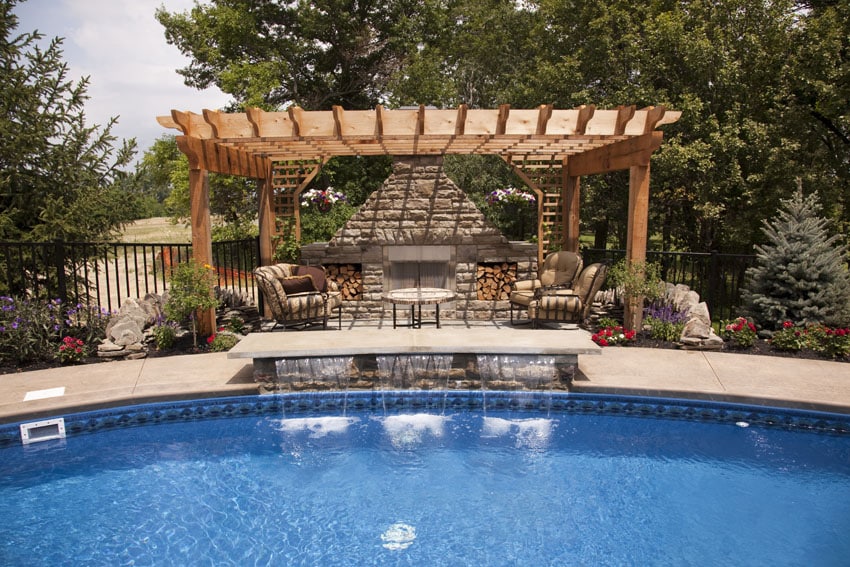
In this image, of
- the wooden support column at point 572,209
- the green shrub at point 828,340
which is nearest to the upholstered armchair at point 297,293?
the wooden support column at point 572,209

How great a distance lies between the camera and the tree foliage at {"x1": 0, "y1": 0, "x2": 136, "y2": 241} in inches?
272

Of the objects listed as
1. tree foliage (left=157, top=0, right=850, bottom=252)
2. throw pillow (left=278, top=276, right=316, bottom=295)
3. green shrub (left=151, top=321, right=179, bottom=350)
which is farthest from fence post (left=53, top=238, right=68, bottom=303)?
tree foliage (left=157, top=0, right=850, bottom=252)

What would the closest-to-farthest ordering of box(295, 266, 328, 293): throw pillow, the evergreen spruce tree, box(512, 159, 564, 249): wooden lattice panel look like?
the evergreen spruce tree < box(295, 266, 328, 293): throw pillow < box(512, 159, 564, 249): wooden lattice panel

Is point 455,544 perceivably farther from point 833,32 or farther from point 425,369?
point 833,32

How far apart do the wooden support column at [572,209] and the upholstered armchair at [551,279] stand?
77cm

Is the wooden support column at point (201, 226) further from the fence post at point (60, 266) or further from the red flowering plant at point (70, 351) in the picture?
the fence post at point (60, 266)

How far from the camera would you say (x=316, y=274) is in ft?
26.7

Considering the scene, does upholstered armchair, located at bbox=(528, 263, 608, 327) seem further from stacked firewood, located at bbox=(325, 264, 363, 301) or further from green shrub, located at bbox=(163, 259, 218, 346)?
green shrub, located at bbox=(163, 259, 218, 346)

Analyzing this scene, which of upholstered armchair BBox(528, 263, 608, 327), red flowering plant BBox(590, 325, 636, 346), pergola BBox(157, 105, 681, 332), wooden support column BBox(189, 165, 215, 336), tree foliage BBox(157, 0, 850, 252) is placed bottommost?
red flowering plant BBox(590, 325, 636, 346)

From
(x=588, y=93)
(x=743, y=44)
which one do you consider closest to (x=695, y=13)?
(x=743, y=44)

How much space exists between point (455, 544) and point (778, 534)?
199cm

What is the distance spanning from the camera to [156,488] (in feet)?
13.3

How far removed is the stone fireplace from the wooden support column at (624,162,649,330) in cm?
192

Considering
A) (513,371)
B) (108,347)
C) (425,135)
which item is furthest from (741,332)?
(108,347)
